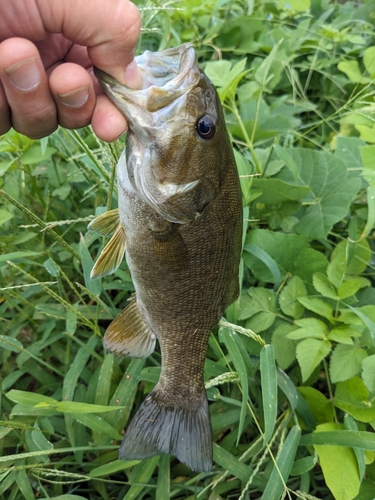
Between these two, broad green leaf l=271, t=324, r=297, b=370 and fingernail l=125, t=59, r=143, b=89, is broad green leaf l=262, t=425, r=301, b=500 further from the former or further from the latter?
fingernail l=125, t=59, r=143, b=89

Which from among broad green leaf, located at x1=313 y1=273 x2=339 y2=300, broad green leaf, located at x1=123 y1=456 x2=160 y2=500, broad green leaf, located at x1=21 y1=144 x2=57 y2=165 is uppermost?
broad green leaf, located at x1=21 y1=144 x2=57 y2=165

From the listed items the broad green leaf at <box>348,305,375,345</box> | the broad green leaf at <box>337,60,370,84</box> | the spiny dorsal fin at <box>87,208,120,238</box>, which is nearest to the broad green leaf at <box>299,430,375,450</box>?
the broad green leaf at <box>348,305,375,345</box>

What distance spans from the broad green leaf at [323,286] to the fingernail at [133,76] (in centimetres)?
121

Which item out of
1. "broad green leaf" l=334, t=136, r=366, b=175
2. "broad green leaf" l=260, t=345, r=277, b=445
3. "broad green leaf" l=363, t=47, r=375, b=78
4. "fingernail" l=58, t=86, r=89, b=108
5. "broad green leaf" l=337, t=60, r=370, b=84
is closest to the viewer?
"fingernail" l=58, t=86, r=89, b=108

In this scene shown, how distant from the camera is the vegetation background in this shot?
1.63 metres

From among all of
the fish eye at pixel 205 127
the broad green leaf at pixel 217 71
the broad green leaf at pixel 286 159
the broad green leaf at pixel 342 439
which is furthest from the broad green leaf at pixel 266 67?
the broad green leaf at pixel 342 439

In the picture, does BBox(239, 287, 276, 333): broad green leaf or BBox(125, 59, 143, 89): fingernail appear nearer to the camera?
BBox(125, 59, 143, 89): fingernail

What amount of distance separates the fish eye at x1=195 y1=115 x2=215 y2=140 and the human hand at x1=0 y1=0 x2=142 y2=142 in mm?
217

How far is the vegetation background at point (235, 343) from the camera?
1.63 metres

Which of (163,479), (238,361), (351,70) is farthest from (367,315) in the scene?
(351,70)

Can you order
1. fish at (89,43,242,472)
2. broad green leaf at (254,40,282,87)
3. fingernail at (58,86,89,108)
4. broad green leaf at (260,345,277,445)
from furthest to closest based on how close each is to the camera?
1. broad green leaf at (254,40,282,87)
2. broad green leaf at (260,345,277,445)
3. fish at (89,43,242,472)
4. fingernail at (58,86,89,108)

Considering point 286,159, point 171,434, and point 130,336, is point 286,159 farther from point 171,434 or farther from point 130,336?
point 171,434

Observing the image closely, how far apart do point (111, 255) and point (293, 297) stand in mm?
930

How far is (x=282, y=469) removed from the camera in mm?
1602
